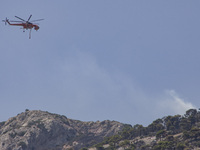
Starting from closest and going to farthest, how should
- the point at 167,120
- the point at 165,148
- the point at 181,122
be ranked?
the point at 165,148, the point at 181,122, the point at 167,120

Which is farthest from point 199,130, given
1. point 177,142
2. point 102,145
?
point 102,145

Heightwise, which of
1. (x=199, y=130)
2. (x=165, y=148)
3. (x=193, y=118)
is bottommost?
(x=165, y=148)

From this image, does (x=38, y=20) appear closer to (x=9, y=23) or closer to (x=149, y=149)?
(x=9, y=23)

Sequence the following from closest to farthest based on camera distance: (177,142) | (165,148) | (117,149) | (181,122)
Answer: (165,148)
(177,142)
(117,149)
(181,122)

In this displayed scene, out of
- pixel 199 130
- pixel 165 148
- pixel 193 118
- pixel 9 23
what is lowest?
pixel 165 148

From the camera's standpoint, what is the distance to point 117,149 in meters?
170

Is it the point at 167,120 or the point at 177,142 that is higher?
the point at 167,120

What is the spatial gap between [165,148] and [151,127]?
5445 cm

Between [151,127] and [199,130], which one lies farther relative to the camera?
[151,127]

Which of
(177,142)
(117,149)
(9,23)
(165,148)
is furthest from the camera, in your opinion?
(117,149)

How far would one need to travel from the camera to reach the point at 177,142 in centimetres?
14762

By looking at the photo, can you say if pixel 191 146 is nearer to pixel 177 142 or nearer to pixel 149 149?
pixel 177 142

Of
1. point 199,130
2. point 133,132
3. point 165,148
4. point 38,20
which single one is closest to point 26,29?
point 38,20

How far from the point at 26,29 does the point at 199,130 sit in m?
102
